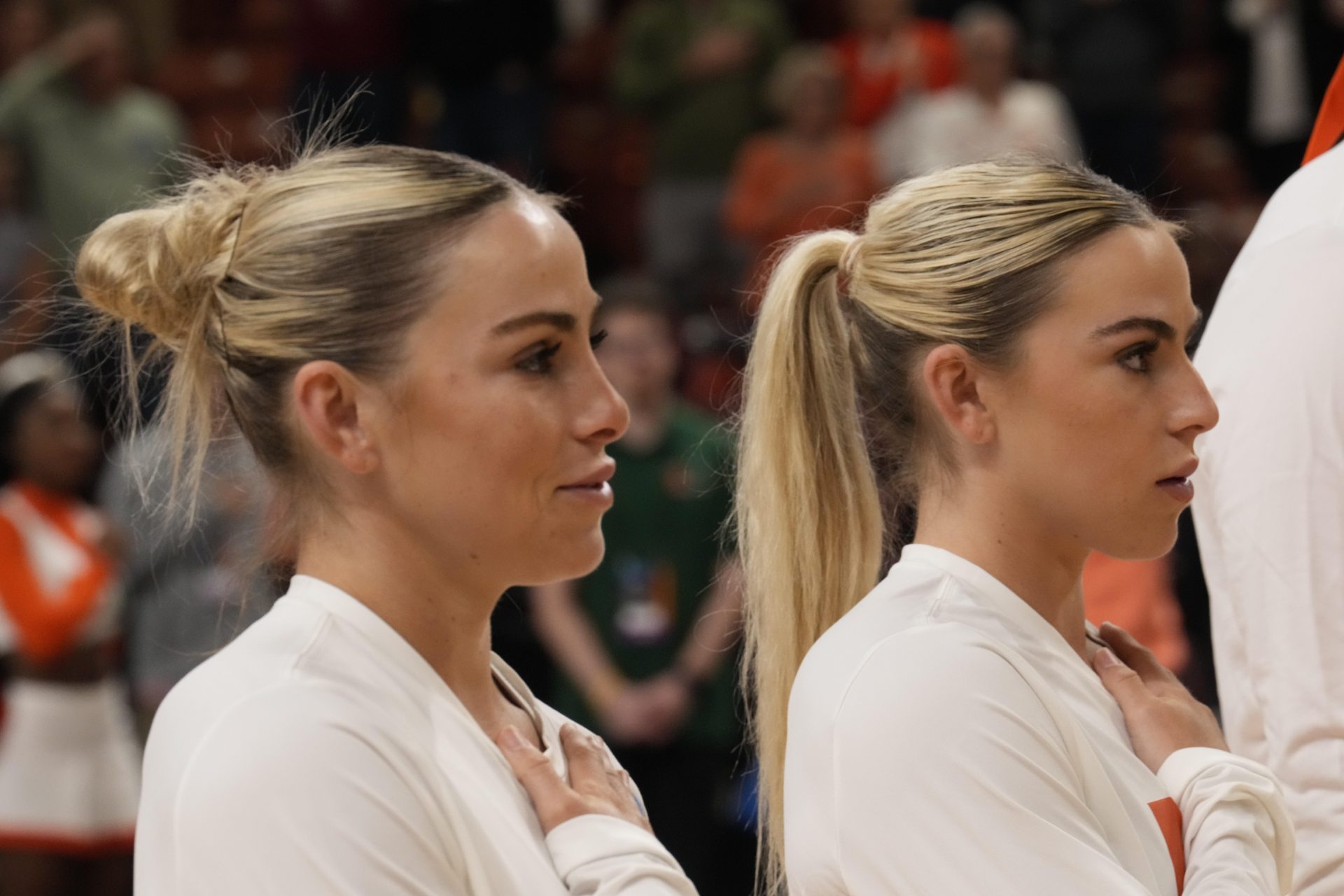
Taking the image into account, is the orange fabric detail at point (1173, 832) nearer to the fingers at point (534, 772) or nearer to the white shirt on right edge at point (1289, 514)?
the white shirt on right edge at point (1289, 514)

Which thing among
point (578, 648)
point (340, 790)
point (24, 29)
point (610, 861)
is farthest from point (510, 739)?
point (24, 29)

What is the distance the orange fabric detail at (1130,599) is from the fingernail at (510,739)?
178 centimetres

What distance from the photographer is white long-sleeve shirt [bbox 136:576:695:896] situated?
1453 mm

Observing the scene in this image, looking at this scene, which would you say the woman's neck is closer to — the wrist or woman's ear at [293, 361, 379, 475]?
woman's ear at [293, 361, 379, 475]

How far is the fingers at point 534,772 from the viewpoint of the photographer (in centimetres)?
167

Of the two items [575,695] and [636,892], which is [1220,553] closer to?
[636,892]

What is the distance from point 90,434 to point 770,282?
3.73 meters

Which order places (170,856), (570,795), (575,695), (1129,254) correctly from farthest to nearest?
(575,695)
(1129,254)
(570,795)
(170,856)

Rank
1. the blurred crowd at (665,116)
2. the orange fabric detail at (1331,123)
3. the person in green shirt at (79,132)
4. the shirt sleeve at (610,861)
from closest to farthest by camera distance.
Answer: the shirt sleeve at (610,861) → the orange fabric detail at (1331,123) → the blurred crowd at (665,116) → the person in green shirt at (79,132)

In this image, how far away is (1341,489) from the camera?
6.52 feet

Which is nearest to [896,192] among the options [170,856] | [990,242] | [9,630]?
[990,242]

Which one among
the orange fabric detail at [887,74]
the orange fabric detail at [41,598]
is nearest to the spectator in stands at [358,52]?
the orange fabric detail at [887,74]

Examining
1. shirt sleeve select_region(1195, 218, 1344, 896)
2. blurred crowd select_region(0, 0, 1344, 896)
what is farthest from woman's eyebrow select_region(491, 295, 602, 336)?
blurred crowd select_region(0, 0, 1344, 896)

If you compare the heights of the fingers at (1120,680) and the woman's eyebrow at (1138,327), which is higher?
the woman's eyebrow at (1138,327)
